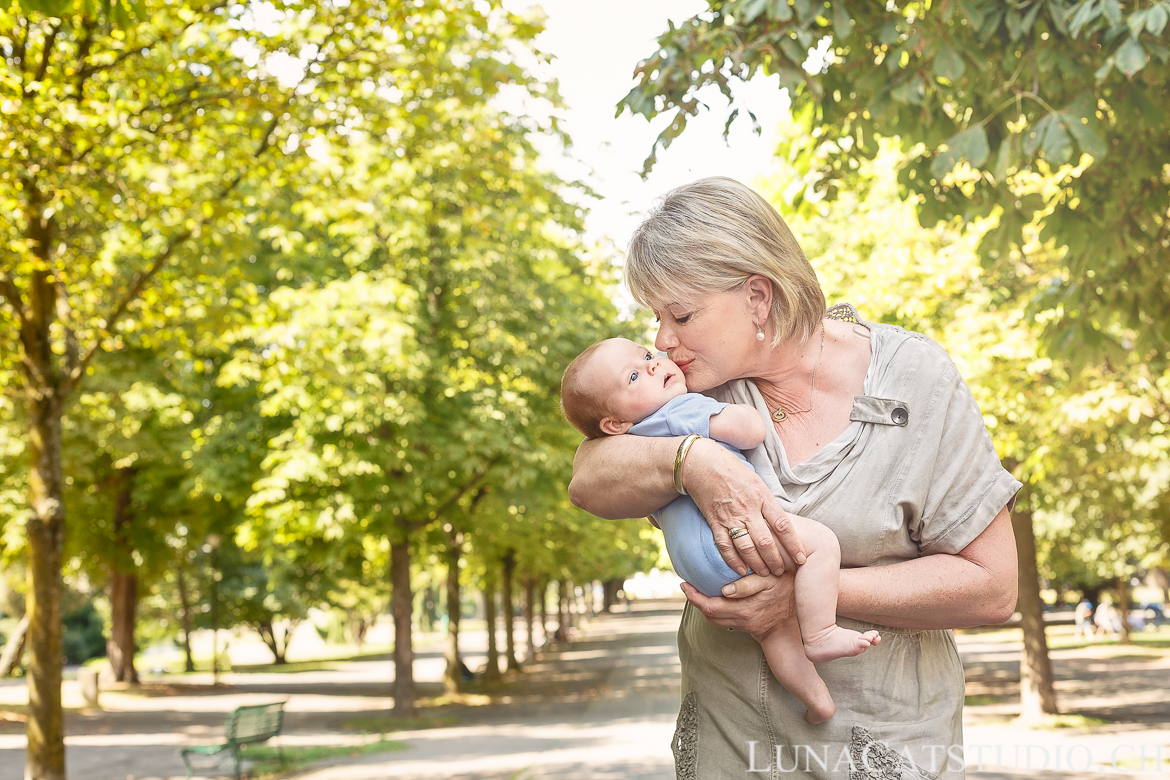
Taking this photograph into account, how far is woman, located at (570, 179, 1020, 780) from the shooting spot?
6.41ft

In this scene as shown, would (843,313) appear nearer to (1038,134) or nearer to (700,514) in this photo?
(700,514)

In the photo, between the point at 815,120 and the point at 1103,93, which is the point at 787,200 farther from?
the point at 1103,93

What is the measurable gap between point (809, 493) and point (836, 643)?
0.30 m

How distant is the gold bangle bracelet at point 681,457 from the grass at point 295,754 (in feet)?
46.5

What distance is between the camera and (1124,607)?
35625mm

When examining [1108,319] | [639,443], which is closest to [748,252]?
[639,443]

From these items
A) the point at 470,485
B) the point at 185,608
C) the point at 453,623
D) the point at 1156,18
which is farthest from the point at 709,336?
the point at 185,608

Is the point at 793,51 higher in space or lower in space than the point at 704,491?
higher

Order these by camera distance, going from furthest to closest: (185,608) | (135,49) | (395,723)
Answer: (185,608), (395,723), (135,49)

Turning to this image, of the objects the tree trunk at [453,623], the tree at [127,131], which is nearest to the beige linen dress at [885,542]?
the tree at [127,131]

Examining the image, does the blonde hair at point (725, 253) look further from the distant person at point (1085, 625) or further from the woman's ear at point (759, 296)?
the distant person at point (1085, 625)

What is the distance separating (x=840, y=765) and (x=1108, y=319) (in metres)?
6.08

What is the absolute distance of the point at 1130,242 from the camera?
637 centimetres

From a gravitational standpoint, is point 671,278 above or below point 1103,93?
below
